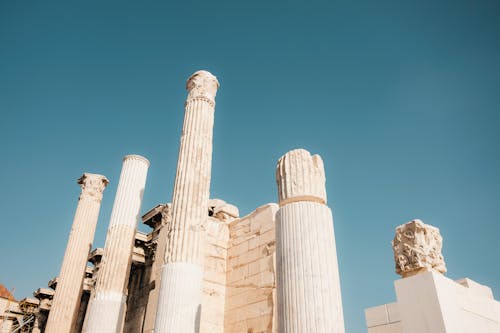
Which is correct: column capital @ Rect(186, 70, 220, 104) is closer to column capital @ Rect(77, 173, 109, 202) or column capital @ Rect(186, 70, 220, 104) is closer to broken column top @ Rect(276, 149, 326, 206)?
broken column top @ Rect(276, 149, 326, 206)

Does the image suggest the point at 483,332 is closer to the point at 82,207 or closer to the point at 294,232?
the point at 294,232

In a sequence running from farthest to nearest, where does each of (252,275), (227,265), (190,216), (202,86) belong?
(202,86) → (227,265) → (252,275) → (190,216)

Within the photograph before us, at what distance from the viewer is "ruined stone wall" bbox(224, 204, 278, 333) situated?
9172mm

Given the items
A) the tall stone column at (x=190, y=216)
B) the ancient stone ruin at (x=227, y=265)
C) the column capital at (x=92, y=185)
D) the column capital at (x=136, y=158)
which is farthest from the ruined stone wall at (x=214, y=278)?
the column capital at (x=92, y=185)

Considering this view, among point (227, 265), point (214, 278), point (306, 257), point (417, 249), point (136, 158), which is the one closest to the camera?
point (306, 257)

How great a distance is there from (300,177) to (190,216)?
478 cm

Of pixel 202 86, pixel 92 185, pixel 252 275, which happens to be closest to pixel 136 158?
pixel 92 185

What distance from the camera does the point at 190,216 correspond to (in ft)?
30.6

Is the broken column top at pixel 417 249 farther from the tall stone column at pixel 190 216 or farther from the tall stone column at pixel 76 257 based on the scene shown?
the tall stone column at pixel 76 257

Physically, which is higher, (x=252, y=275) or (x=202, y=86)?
(x=202, y=86)

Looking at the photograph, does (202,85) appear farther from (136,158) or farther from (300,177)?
(300,177)

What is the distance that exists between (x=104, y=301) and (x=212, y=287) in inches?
136

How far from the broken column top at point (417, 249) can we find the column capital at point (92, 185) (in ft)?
44.0

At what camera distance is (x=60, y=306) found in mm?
13344
